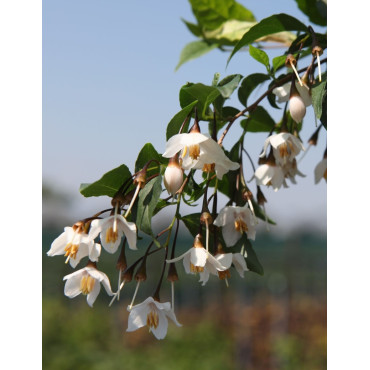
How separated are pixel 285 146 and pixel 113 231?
21 centimetres

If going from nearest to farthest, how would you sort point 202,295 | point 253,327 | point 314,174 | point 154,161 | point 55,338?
point 154,161, point 314,174, point 55,338, point 253,327, point 202,295

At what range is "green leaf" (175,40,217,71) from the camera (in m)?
0.87

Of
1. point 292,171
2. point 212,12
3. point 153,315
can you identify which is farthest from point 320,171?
point 212,12

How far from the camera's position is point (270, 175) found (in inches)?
23.9

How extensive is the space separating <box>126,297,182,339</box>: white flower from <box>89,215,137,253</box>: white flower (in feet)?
0.33

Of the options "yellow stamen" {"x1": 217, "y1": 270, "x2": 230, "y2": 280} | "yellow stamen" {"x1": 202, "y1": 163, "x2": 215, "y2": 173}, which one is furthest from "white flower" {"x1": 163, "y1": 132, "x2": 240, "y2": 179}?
A: "yellow stamen" {"x1": 217, "y1": 270, "x2": 230, "y2": 280}

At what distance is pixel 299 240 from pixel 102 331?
2235 millimetres

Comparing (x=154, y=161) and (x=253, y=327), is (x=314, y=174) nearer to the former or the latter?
(x=154, y=161)

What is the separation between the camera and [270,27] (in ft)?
1.90

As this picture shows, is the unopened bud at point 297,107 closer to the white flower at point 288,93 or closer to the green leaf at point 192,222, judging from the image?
the white flower at point 288,93

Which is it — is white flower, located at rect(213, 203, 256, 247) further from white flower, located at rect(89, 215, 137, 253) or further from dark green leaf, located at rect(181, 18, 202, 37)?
dark green leaf, located at rect(181, 18, 202, 37)

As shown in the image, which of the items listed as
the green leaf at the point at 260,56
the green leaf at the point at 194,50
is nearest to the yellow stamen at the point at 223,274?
the green leaf at the point at 260,56

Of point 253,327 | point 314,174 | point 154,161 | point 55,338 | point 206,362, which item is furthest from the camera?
point 253,327
